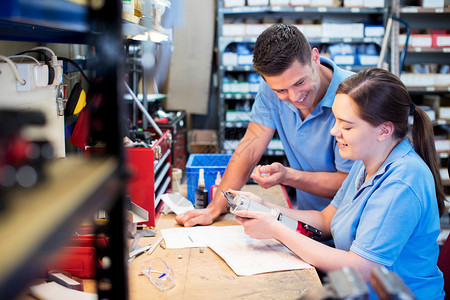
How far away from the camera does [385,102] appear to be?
143 centimetres

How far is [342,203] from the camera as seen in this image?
1757 millimetres

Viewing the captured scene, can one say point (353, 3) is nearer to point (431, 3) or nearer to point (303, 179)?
point (431, 3)

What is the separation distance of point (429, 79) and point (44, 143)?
15.6ft

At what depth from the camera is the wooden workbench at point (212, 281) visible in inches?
51.7

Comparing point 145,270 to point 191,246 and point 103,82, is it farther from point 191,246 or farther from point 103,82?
point 103,82

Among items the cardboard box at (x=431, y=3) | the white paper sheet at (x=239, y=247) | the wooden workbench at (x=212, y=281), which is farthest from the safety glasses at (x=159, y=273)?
the cardboard box at (x=431, y=3)

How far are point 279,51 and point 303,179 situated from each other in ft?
2.18

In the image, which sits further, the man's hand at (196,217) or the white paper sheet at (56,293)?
the man's hand at (196,217)

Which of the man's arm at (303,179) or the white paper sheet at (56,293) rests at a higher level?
the man's arm at (303,179)

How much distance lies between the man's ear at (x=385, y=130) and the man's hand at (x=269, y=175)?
652mm

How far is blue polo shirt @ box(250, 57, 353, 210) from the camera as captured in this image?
206cm

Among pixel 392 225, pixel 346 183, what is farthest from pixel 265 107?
pixel 392 225

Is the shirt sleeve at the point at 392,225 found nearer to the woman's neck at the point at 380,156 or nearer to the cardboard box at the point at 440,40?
the woman's neck at the point at 380,156

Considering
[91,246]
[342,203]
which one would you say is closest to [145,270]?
[91,246]
